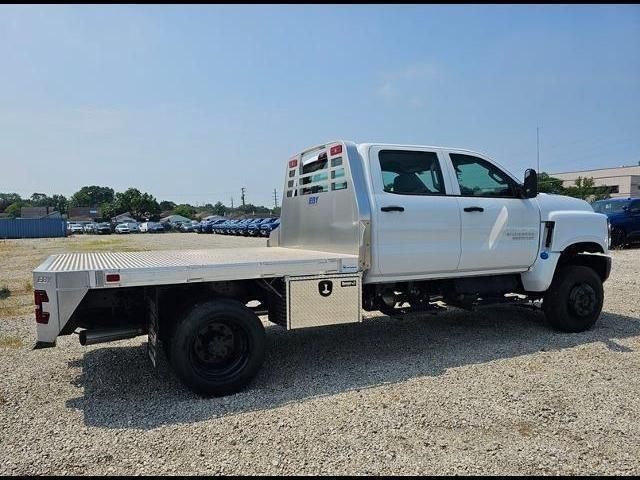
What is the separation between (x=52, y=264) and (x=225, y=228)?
42.4 meters

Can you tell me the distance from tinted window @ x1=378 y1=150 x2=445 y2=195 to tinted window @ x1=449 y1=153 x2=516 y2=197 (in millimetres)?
294

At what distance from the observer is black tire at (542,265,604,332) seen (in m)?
6.43

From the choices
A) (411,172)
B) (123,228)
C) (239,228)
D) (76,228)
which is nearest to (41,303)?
(411,172)

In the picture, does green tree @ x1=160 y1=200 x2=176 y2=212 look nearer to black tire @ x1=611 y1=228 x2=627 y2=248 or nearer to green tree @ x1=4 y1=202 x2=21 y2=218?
green tree @ x1=4 y1=202 x2=21 y2=218

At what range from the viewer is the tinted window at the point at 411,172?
18.3 ft

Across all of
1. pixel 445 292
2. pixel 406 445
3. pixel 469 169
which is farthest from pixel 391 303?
pixel 406 445

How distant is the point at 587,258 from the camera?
6.87 m

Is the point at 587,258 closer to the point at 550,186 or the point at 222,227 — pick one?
the point at 550,186

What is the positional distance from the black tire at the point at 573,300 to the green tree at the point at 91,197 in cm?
15396

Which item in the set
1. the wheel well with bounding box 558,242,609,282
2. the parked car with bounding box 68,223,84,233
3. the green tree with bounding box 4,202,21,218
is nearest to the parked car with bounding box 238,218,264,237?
the wheel well with bounding box 558,242,609,282

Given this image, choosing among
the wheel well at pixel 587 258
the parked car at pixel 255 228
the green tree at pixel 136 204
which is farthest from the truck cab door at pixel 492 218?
the green tree at pixel 136 204

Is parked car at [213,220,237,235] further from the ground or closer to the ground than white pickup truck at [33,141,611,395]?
closer to the ground

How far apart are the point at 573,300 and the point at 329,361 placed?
3.33m

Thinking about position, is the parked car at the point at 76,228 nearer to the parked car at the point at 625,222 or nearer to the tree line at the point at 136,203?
the tree line at the point at 136,203
